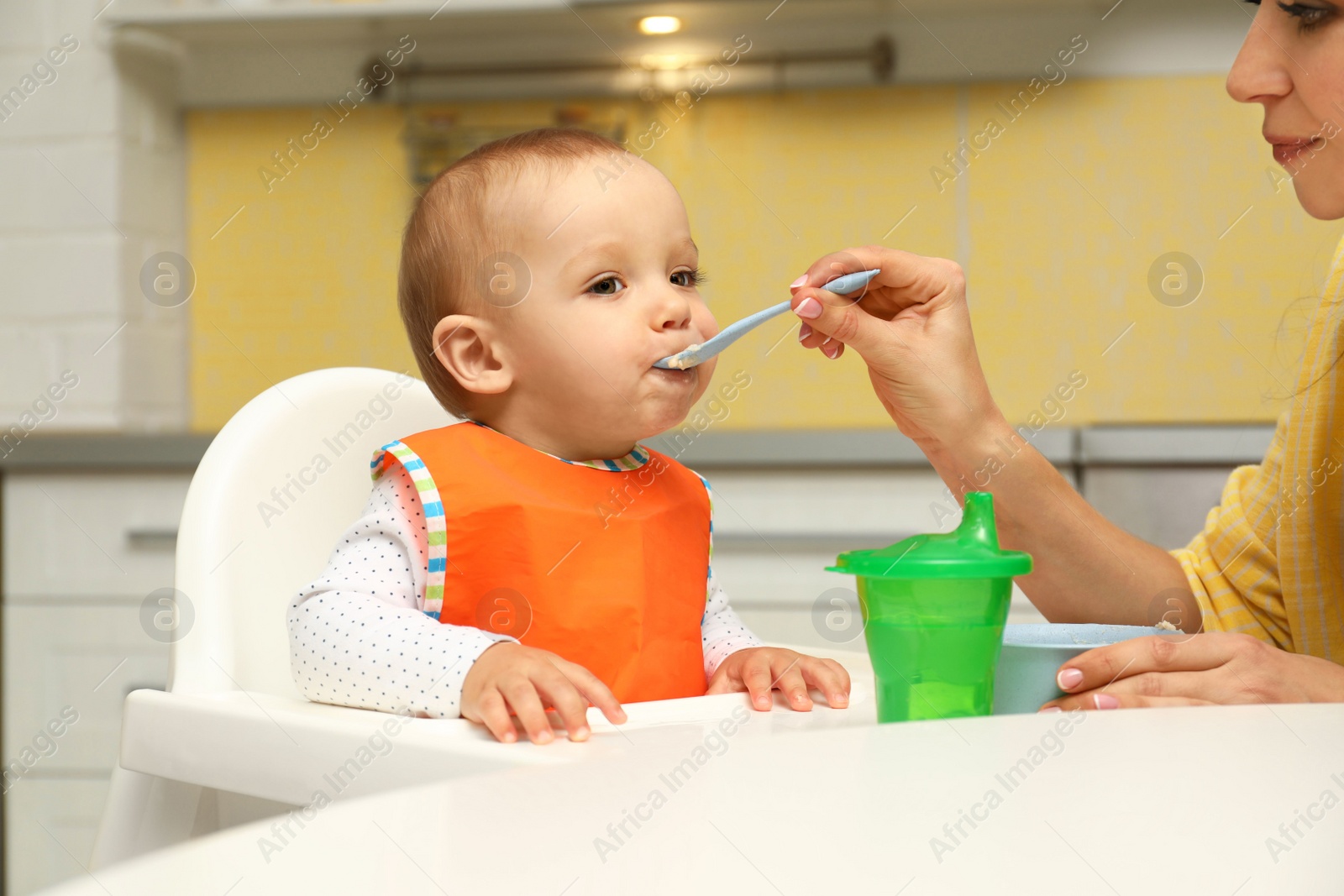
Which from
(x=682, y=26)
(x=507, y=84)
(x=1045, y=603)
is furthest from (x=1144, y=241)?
(x=1045, y=603)

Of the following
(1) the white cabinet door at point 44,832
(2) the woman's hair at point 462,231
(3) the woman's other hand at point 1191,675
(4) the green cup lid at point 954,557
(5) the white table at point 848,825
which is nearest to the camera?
(5) the white table at point 848,825

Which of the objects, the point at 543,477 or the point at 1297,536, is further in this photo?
the point at 1297,536

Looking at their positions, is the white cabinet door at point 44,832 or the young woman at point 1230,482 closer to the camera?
the young woman at point 1230,482

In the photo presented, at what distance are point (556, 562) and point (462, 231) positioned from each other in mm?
286

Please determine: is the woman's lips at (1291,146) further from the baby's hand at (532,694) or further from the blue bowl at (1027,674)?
the baby's hand at (532,694)

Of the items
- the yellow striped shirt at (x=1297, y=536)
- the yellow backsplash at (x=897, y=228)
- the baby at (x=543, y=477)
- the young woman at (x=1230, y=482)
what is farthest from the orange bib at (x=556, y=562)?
the yellow backsplash at (x=897, y=228)

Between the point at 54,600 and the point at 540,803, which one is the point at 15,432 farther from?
the point at 540,803

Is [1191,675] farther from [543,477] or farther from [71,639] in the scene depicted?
[71,639]

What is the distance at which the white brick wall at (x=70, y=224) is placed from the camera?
7.68 feet

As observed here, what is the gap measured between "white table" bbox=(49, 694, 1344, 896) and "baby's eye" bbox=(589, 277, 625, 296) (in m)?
0.47

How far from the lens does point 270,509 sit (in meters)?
0.91

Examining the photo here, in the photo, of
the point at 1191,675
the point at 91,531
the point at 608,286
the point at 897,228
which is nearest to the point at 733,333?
the point at 608,286

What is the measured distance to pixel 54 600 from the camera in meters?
2.01

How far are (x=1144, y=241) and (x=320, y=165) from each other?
1762 mm
